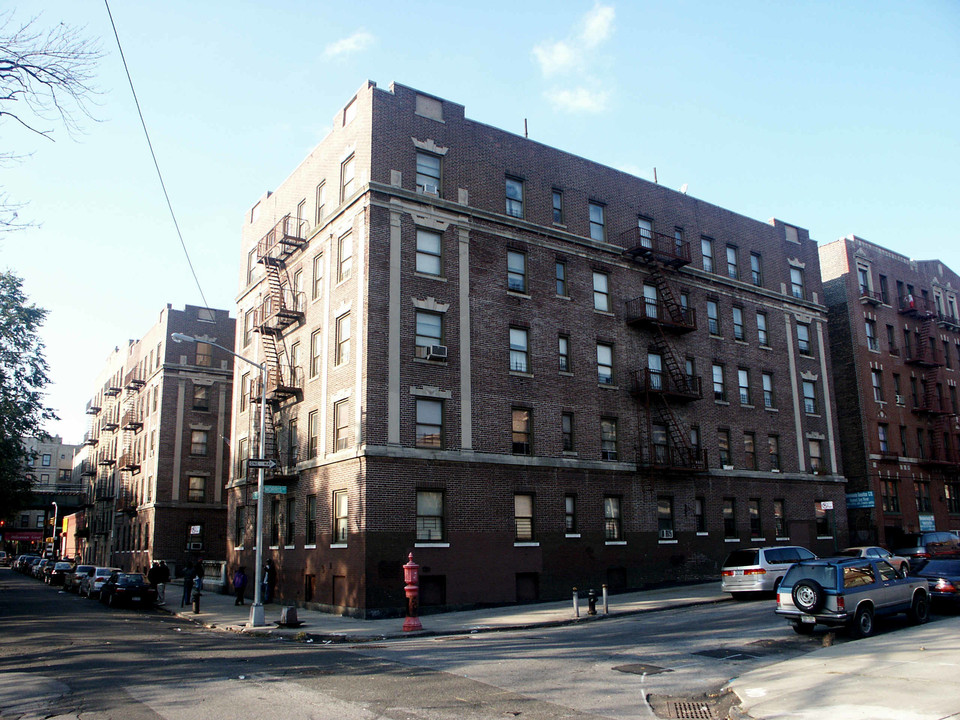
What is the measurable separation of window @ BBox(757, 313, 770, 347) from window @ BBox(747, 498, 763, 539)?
8.35 meters

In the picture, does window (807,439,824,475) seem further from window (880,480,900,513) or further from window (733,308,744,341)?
window (733,308,744,341)

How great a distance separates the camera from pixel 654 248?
35562 millimetres

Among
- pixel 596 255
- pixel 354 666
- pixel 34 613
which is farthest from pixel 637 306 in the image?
pixel 34 613

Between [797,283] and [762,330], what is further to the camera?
[797,283]

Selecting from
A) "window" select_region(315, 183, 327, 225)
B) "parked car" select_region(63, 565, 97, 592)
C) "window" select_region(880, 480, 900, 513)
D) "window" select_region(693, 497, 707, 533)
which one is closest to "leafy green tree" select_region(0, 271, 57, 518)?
"parked car" select_region(63, 565, 97, 592)

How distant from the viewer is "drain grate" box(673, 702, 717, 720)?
1079 centimetres

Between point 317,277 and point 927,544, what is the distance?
30608mm

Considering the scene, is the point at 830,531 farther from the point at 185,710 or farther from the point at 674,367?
the point at 185,710

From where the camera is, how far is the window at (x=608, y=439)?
32.4 meters

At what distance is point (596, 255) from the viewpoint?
34219mm

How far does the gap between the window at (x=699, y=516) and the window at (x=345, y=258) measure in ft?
60.7

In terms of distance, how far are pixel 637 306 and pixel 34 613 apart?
27.4m

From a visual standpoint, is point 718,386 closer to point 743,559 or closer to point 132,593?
point 743,559

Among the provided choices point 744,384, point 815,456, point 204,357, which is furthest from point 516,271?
point 204,357
